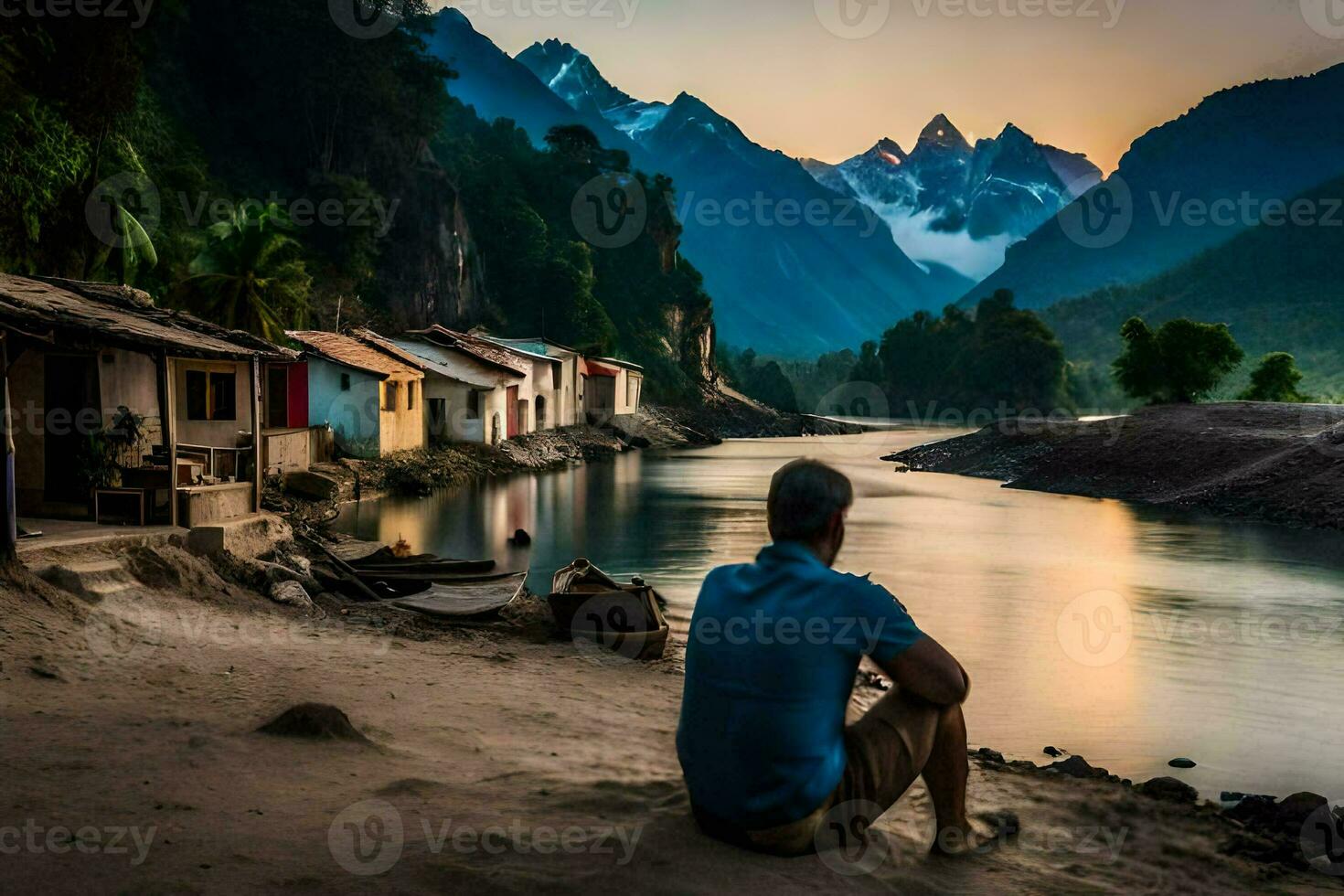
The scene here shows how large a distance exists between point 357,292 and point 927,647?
56686 millimetres

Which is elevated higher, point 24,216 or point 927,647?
point 24,216

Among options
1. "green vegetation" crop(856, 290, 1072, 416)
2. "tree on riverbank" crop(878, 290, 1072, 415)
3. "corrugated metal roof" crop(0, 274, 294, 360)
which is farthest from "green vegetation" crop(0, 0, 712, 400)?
"green vegetation" crop(856, 290, 1072, 416)

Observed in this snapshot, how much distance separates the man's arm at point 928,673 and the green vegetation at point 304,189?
2650 centimetres

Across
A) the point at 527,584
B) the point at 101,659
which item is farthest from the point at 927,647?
the point at 527,584

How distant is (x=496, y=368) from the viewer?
4509cm

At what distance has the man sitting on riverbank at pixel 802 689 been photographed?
3707 millimetres

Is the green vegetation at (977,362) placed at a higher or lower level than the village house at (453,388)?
A: higher

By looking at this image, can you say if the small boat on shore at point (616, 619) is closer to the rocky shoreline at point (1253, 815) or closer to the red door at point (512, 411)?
the rocky shoreline at point (1253, 815)

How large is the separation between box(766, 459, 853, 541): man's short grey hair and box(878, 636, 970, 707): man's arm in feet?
1.83

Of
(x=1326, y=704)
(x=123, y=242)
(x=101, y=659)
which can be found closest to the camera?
(x=101, y=659)

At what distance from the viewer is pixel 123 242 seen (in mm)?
27562

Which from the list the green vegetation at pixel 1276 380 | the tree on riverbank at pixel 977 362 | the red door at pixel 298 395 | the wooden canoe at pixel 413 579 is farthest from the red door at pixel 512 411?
the tree on riverbank at pixel 977 362

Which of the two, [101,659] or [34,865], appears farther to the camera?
[101,659]

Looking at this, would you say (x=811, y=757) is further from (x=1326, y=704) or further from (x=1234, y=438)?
(x=1234, y=438)
